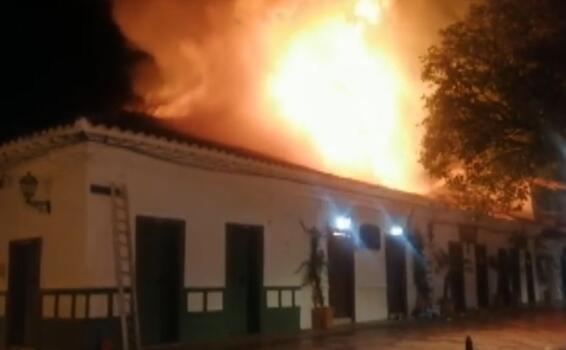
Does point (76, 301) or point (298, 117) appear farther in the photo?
point (298, 117)

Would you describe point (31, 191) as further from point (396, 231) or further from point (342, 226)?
point (396, 231)

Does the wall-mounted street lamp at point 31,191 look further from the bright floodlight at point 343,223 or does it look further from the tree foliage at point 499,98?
the bright floodlight at point 343,223

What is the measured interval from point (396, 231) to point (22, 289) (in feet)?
42.3

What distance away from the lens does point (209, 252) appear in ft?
A: 53.1

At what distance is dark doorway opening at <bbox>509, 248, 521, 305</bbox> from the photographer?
31969 millimetres

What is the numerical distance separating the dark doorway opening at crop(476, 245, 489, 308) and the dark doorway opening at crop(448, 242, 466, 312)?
1715mm

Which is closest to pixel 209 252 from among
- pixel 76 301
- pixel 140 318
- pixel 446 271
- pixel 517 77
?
pixel 140 318

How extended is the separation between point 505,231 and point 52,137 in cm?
2436

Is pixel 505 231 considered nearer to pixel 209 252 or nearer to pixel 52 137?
pixel 209 252

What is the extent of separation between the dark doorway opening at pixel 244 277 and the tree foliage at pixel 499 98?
190 inches

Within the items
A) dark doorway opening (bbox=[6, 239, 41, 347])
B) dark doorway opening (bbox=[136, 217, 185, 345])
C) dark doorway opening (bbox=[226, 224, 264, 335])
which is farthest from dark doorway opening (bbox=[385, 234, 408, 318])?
dark doorway opening (bbox=[6, 239, 41, 347])

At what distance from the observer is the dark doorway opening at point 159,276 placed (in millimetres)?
14805

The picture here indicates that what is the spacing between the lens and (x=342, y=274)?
21.4 metres

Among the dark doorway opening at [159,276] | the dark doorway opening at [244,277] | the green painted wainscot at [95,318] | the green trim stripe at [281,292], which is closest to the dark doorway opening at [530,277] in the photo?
the green trim stripe at [281,292]
